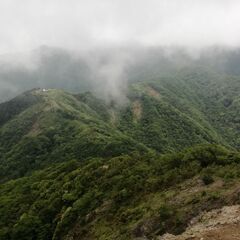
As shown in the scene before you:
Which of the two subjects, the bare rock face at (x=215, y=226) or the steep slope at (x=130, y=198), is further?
the steep slope at (x=130, y=198)

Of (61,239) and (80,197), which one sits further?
(80,197)

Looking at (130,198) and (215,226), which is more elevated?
(130,198)

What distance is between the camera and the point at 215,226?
52.3 metres

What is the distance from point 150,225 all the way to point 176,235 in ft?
25.2

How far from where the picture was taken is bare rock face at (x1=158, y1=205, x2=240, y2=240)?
48.0m

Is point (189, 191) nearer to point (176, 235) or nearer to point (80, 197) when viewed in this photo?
point (176, 235)

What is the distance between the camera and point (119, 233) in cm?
6781

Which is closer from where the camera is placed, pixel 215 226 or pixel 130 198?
pixel 215 226

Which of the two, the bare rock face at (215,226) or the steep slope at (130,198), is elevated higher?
the steep slope at (130,198)

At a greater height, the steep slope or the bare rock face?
the steep slope

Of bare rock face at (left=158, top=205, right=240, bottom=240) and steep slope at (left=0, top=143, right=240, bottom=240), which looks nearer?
bare rock face at (left=158, top=205, right=240, bottom=240)

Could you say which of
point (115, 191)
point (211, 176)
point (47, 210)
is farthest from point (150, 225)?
point (47, 210)

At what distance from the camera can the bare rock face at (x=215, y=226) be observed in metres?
48.0

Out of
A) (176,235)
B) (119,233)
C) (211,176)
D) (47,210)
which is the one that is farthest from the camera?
(47,210)
